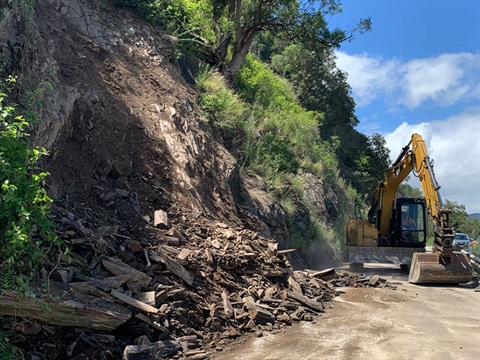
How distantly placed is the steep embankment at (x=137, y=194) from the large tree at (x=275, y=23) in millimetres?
4658

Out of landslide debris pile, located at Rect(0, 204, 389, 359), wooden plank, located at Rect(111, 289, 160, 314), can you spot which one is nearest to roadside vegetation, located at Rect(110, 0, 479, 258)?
landslide debris pile, located at Rect(0, 204, 389, 359)

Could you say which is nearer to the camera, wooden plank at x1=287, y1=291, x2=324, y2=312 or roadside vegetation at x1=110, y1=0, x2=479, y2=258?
wooden plank at x1=287, y1=291, x2=324, y2=312

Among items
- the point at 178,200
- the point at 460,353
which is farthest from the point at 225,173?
the point at 460,353

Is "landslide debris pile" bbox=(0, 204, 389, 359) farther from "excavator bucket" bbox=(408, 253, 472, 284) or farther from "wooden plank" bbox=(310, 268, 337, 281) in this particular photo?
"excavator bucket" bbox=(408, 253, 472, 284)

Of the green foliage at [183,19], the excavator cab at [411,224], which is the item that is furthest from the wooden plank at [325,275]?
the green foliage at [183,19]

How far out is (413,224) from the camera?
16.3 metres

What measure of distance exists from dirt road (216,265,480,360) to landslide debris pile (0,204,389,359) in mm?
460

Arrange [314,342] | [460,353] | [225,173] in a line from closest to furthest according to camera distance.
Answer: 1. [460,353]
2. [314,342]
3. [225,173]

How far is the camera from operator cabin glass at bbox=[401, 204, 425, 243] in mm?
16205

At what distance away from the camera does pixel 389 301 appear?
35.3 ft

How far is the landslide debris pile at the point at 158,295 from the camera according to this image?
5410 mm

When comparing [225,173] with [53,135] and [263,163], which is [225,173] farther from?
[53,135]

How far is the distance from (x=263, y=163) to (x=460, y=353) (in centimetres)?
1158

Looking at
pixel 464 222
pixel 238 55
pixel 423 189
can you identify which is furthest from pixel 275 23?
pixel 464 222
